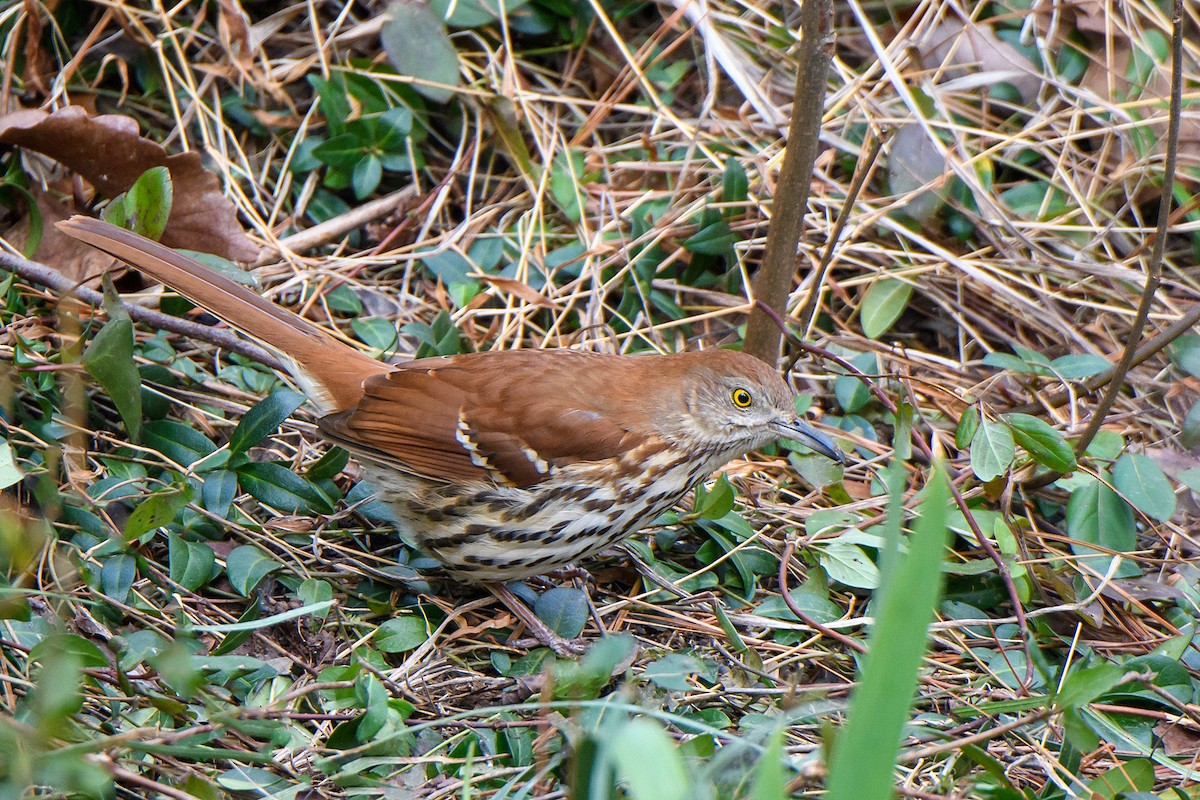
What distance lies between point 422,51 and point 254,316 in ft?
4.95

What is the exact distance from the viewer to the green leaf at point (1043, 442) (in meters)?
3.04

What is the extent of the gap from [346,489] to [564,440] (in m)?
0.79

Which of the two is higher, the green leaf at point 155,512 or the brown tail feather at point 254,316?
the brown tail feather at point 254,316

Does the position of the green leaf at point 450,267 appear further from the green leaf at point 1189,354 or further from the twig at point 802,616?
the green leaf at point 1189,354

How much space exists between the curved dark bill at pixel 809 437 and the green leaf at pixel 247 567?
146 centimetres

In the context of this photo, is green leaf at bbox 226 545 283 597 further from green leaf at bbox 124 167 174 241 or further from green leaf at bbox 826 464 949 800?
green leaf at bbox 826 464 949 800

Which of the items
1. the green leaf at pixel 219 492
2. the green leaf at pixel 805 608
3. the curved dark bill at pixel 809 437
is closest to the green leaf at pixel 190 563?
the green leaf at pixel 219 492

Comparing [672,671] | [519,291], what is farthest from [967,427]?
[519,291]

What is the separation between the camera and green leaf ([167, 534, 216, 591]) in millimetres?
2838

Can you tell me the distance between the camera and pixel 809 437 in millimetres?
3234

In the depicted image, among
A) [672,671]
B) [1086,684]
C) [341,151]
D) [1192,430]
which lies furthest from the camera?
[341,151]

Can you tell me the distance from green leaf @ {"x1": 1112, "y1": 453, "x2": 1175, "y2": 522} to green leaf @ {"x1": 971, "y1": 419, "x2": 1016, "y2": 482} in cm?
39

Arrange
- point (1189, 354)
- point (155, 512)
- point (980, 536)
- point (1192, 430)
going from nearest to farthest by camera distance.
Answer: point (155, 512)
point (980, 536)
point (1192, 430)
point (1189, 354)

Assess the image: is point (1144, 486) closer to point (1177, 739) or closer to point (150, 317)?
point (1177, 739)
